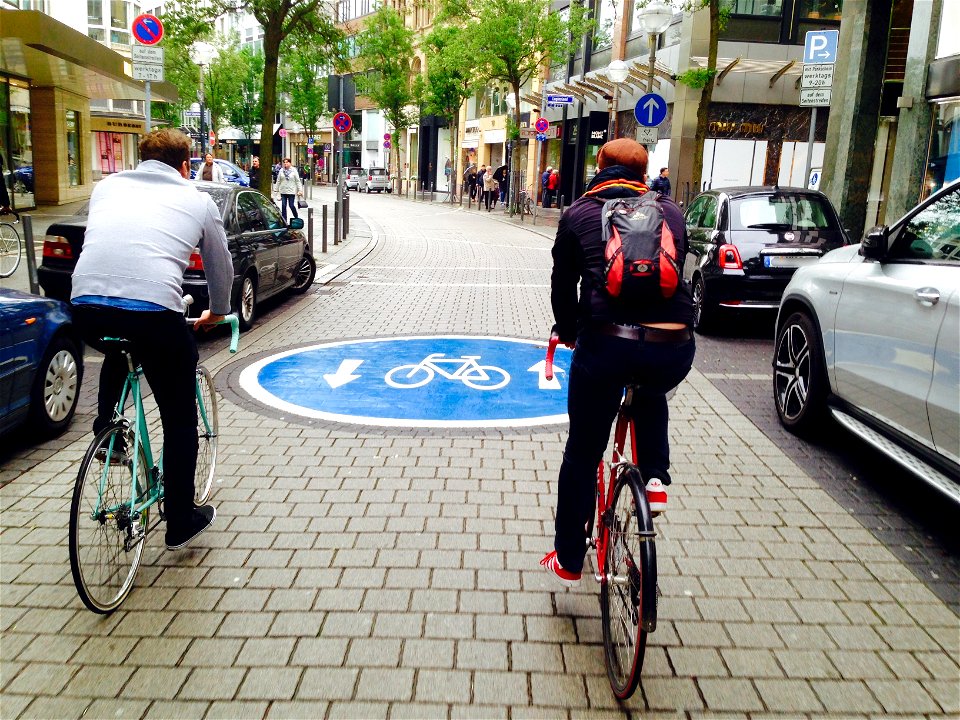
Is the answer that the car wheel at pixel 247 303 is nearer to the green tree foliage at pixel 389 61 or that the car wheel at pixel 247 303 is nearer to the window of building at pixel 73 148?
the window of building at pixel 73 148

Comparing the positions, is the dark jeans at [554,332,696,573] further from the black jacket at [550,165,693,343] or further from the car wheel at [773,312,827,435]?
the car wheel at [773,312,827,435]

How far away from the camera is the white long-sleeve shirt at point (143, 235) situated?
11.6ft

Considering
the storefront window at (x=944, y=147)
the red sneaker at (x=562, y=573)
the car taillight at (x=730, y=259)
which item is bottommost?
the red sneaker at (x=562, y=573)

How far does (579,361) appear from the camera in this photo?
10.7ft

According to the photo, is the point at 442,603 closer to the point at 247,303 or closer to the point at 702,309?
the point at 247,303

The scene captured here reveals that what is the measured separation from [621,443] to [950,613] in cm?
163

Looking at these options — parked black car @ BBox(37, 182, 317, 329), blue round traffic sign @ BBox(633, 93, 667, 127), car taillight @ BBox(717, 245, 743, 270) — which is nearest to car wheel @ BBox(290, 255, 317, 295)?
parked black car @ BBox(37, 182, 317, 329)

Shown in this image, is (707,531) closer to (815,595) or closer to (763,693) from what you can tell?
(815,595)

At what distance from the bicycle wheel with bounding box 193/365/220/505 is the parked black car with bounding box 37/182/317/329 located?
3.69 meters

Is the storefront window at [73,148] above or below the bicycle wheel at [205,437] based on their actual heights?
above

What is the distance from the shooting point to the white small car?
165 inches

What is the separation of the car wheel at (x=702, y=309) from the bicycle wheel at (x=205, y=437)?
6.75 m

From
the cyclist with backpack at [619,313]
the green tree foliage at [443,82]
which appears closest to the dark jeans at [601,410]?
the cyclist with backpack at [619,313]

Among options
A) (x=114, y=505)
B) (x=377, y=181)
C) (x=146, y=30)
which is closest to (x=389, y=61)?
(x=377, y=181)
